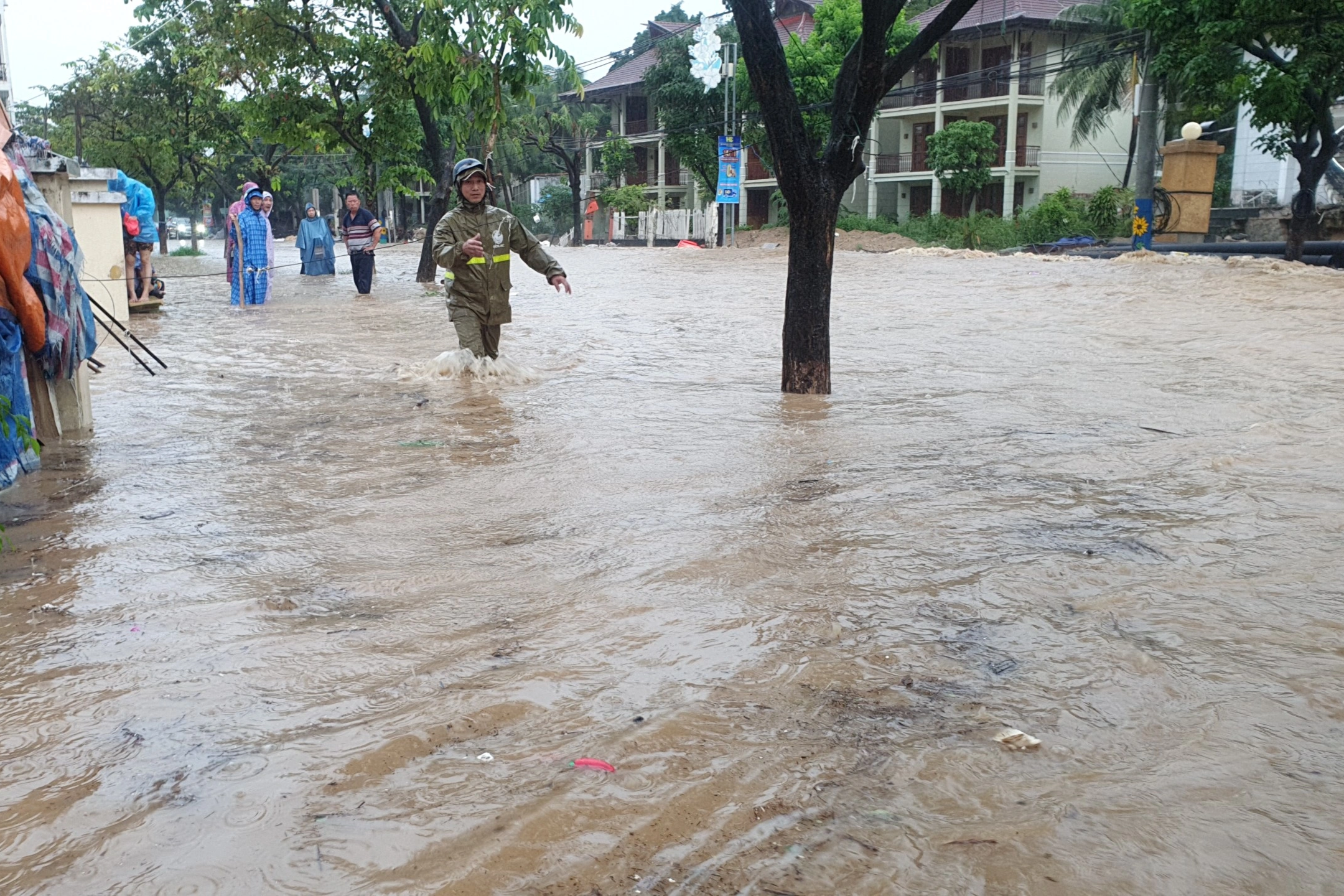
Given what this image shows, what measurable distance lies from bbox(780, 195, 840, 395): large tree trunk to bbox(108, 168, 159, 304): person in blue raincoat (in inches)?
341

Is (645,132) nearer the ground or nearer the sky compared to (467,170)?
nearer the sky

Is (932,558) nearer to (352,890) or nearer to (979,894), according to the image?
(979,894)

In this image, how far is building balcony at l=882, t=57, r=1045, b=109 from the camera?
116ft

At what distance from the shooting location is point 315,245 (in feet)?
75.8

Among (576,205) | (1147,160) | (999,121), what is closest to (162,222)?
(576,205)

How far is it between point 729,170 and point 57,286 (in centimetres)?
3102

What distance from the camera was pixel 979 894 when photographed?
244cm

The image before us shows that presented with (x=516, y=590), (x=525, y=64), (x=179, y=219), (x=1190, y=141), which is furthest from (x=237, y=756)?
(x=179, y=219)

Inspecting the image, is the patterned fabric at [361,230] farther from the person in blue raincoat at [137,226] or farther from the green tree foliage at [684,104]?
the green tree foliage at [684,104]

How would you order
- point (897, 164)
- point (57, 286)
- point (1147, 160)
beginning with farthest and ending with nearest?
point (897, 164), point (1147, 160), point (57, 286)

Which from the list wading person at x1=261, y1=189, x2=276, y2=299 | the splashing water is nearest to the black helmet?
the splashing water

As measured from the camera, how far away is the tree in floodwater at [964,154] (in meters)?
35.8

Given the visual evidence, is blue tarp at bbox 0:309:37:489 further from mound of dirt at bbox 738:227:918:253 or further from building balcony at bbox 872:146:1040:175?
building balcony at bbox 872:146:1040:175

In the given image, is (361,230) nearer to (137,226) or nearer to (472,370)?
(137,226)
